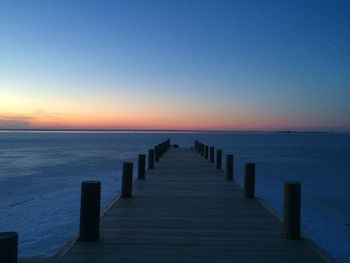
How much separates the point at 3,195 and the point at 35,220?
570 centimetres

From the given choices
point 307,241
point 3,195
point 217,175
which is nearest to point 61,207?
point 3,195

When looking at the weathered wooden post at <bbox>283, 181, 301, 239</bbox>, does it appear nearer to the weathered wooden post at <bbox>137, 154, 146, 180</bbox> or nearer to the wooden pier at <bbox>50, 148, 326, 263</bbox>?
the wooden pier at <bbox>50, 148, 326, 263</bbox>

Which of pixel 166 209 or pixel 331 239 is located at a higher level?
pixel 166 209

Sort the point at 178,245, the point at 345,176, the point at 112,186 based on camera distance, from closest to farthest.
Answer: the point at 178,245, the point at 112,186, the point at 345,176

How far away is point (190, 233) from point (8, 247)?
325cm

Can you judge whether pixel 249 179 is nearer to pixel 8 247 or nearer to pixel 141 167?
pixel 141 167

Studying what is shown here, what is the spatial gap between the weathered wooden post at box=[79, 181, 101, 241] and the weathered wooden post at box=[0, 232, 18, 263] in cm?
211

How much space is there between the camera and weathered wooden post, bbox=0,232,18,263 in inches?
128

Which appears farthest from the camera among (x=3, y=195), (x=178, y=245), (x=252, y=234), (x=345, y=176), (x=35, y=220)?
(x=345, y=176)

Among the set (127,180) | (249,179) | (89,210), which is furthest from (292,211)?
(127,180)

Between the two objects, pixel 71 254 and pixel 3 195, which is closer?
pixel 71 254

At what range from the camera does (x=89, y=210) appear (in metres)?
5.50

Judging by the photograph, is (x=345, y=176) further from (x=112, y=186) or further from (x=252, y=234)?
(x=252, y=234)

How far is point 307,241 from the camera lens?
555 cm
